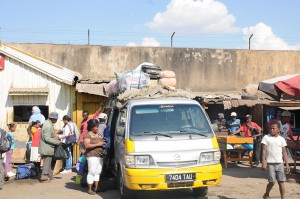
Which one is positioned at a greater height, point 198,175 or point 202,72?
point 202,72

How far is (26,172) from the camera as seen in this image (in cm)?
1124

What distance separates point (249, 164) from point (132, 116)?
6730mm

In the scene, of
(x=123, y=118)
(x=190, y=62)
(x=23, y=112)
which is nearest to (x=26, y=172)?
(x=23, y=112)

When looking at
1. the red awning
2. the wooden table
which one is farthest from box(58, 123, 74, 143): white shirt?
the red awning

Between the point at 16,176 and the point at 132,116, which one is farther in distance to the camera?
the point at 16,176

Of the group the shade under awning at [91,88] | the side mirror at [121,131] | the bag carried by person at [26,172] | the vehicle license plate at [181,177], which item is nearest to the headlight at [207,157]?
the vehicle license plate at [181,177]

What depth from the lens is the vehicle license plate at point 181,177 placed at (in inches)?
275

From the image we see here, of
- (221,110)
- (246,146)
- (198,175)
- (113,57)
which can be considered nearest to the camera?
(198,175)

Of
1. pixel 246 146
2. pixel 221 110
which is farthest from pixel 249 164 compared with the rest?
pixel 221 110

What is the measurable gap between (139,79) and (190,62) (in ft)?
34.1

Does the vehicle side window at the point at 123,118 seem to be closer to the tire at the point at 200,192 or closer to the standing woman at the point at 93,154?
the standing woman at the point at 93,154

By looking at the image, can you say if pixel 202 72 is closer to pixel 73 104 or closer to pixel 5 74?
pixel 73 104

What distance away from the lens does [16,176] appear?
1125 cm

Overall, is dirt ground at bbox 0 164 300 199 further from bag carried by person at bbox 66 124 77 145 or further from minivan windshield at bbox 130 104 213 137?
minivan windshield at bbox 130 104 213 137
